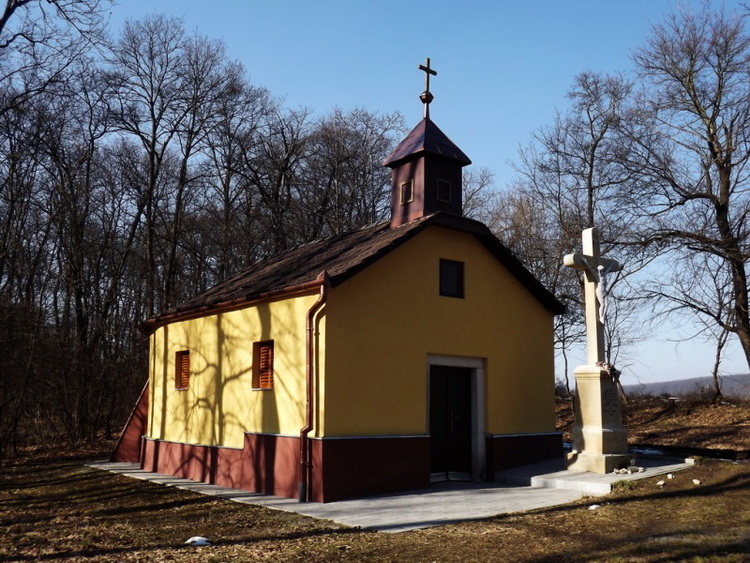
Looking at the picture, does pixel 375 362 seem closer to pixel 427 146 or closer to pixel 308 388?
pixel 308 388

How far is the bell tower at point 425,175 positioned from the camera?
15031 mm

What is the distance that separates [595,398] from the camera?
13.5 meters

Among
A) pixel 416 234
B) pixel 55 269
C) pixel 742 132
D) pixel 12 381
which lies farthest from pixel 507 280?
pixel 55 269

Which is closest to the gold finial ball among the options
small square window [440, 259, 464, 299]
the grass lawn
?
small square window [440, 259, 464, 299]

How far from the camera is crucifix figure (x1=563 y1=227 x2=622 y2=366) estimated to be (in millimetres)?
14141

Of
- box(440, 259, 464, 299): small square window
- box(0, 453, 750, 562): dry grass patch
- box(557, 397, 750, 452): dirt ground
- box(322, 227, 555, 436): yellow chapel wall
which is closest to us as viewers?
box(0, 453, 750, 562): dry grass patch

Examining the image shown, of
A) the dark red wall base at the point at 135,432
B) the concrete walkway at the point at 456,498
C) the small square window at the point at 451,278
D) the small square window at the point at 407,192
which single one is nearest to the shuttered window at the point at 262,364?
the concrete walkway at the point at 456,498

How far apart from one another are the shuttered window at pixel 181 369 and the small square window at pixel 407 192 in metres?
6.42

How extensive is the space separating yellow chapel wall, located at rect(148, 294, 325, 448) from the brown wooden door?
295 cm

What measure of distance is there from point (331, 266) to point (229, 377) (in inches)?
136

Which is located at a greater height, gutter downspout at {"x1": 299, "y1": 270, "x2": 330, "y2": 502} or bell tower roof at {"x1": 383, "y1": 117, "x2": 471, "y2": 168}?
bell tower roof at {"x1": 383, "y1": 117, "x2": 471, "y2": 168}

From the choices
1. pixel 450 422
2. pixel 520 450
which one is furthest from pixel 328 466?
pixel 520 450

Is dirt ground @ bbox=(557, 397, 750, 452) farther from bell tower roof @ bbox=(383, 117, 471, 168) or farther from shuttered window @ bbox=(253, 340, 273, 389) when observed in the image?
shuttered window @ bbox=(253, 340, 273, 389)

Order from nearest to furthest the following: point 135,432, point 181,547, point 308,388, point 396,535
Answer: point 181,547, point 396,535, point 308,388, point 135,432
